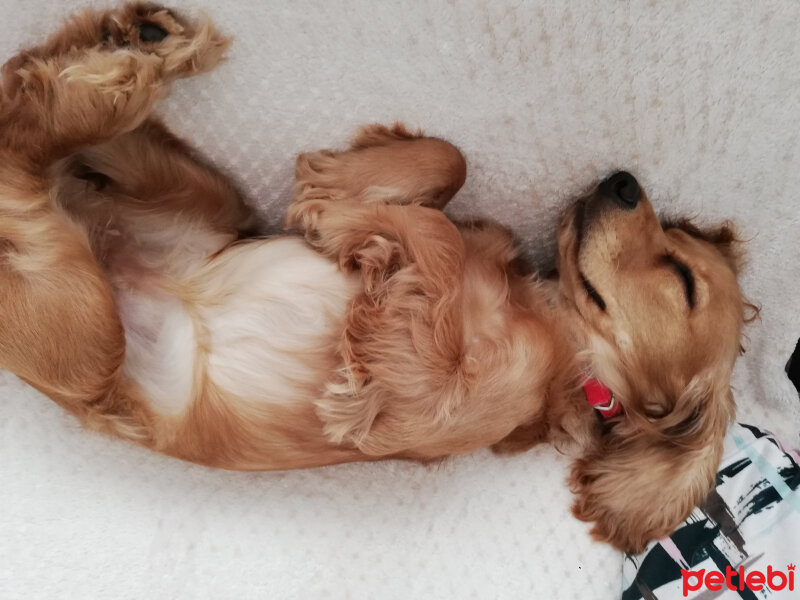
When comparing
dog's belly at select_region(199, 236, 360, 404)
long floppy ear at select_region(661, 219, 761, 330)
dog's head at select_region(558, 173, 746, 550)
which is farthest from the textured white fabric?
dog's belly at select_region(199, 236, 360, 404)

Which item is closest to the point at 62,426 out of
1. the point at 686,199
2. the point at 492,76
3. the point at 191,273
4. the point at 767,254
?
the point at 191,273

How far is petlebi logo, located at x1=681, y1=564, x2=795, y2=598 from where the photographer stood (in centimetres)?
164

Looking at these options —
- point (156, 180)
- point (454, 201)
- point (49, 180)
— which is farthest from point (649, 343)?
point (49, 180)

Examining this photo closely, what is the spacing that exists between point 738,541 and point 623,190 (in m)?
0.95

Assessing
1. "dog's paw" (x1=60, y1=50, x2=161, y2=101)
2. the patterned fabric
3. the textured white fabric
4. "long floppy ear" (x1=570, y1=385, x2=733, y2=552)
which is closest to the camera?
"dog's paw" (x1=60, y1=50, x2=161, y2=101)

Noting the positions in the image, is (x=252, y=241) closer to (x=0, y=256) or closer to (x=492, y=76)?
(x=0, y=256)

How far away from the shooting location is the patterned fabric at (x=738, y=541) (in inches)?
65.2

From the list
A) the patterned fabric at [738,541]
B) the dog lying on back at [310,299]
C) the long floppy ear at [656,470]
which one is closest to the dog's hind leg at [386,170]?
the dog lying on back at [310,299]

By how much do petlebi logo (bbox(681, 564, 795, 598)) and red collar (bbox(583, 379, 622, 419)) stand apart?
49 cm

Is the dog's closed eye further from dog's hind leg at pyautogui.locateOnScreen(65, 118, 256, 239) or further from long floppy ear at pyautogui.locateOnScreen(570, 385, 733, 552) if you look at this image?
dog's hind leg at pyautogui.locateOnScreen(65, 118, 256, 239)

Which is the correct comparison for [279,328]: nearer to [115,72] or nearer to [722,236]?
[115,72]

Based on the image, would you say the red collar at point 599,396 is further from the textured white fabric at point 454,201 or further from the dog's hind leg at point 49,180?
the dog's hind leg at point 49,180

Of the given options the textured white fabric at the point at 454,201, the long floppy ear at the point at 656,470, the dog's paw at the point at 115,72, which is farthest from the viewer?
the long floppy ear at the point at 656,470

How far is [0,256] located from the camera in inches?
48.6
